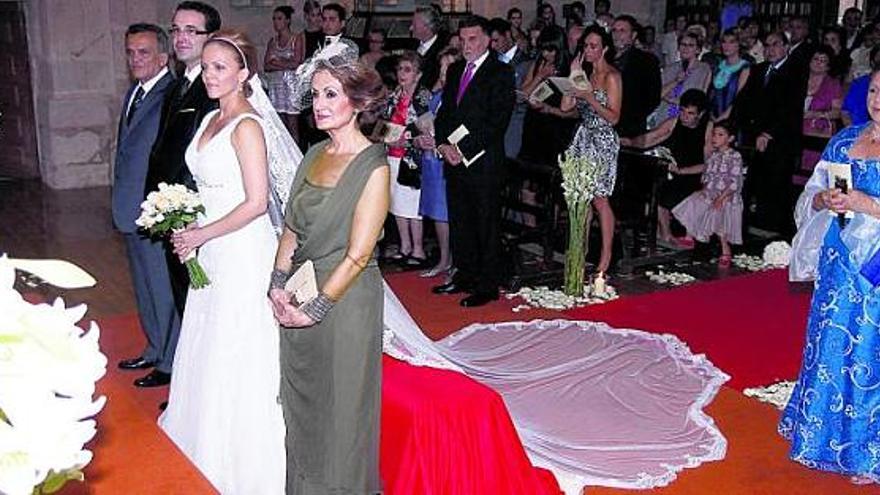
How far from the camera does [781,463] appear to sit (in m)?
4.45

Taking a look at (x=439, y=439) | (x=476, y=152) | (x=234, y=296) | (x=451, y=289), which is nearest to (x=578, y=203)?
(x=476, y=152)

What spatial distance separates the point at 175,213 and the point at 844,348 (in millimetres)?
2750

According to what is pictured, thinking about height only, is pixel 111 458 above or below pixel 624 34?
below

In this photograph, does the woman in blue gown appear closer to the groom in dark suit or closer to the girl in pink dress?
the groom in dark suit

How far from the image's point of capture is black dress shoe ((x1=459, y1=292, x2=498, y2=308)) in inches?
261

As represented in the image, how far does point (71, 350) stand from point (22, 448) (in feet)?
0.38

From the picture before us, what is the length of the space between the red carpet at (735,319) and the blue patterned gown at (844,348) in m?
1.00

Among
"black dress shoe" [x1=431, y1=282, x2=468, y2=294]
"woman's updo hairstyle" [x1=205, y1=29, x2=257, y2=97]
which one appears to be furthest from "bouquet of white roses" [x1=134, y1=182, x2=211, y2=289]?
"black dress shoe" [x1=431, y1=282, x2=468, y2=294]

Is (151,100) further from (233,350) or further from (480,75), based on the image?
(480,75)

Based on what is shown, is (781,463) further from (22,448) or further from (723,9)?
(723,9)

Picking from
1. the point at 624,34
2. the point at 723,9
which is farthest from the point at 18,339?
the point at 723,9

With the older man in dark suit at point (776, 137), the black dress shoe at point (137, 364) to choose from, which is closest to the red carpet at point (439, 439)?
the black dress shoe at point (137, 364)

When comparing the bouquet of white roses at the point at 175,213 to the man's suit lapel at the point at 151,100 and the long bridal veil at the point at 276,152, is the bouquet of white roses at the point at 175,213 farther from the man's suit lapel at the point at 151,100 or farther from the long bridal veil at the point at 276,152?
the man's suit lapel at the point at 151,100

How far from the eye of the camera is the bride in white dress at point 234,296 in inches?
156
